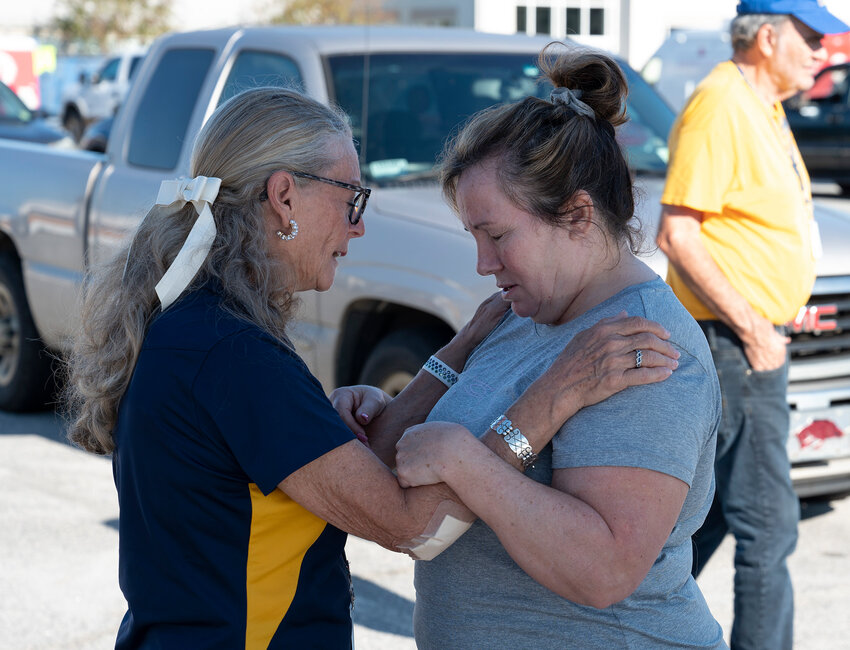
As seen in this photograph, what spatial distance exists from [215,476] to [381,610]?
2786mm

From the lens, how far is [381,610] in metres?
4.47

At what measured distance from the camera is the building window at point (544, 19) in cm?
3350

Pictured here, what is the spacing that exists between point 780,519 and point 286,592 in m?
2.21

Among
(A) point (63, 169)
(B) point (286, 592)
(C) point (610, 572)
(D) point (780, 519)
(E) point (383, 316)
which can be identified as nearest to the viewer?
(C) point (610, 572)

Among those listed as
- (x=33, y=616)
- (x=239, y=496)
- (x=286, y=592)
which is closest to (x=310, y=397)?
(x=239, y=496)

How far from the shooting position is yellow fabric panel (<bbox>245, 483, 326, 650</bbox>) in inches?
74.2

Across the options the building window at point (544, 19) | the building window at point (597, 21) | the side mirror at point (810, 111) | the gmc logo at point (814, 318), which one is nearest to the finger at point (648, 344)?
the gmc logo at point (814, 318)

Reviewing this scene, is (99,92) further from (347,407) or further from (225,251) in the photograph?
(225,251)

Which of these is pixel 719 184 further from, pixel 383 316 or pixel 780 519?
pixel 383 316

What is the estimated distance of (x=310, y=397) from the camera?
1855 mm

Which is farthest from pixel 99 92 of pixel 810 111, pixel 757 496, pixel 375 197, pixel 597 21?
pixel 757 496

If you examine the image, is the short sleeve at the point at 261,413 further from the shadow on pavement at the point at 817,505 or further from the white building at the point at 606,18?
the white building at the point at 606,18

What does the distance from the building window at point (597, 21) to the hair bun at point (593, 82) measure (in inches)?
1293

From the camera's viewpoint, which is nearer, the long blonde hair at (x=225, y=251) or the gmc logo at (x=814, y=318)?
the long blonde hair at (x=225, y=251)
